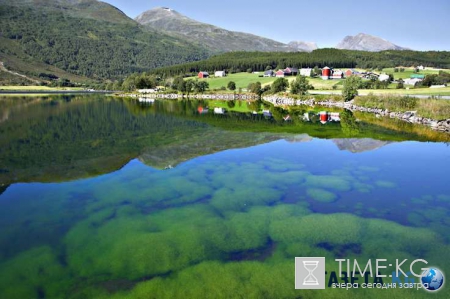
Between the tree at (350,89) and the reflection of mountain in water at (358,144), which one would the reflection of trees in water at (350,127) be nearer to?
the reflection of mountain in water at (358,144)

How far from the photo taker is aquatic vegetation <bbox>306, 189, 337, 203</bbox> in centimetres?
1594

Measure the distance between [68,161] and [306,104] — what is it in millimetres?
62301

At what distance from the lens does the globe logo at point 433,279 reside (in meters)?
9.14

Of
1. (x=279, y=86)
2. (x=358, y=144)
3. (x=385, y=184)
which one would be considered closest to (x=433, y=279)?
(x=385, y=184)

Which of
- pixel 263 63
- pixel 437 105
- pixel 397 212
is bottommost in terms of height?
pixel 397 212

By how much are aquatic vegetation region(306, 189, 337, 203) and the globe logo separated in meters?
6.11

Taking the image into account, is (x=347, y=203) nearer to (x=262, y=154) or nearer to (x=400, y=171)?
(x=400, y=171)

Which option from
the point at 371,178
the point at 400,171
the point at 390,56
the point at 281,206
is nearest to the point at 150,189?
the point at 281,206

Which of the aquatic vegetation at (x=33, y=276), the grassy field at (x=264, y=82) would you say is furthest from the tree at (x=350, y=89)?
the aquatic vegetation at (x=33, y=276)

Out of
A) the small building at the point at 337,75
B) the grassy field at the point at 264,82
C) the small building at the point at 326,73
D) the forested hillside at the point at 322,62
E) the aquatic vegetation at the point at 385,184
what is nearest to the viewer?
the aquatic vegetation at the point at 385,184

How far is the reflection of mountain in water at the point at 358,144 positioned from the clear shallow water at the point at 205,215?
1.41 feet

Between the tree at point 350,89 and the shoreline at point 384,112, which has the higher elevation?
the tree at point 350,89

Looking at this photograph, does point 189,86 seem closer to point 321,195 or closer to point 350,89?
point 350,89

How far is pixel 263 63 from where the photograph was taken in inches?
7308
